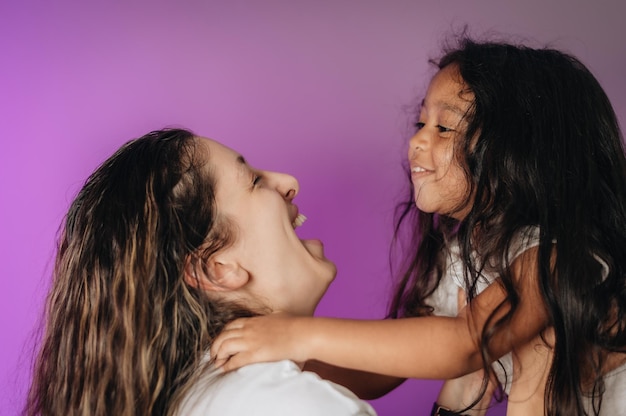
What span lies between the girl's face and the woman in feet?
1.45

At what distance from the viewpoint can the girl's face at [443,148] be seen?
6.24 ft

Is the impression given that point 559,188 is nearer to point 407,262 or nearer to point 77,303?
A: point 407,262

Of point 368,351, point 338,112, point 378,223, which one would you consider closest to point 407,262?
point 378,223

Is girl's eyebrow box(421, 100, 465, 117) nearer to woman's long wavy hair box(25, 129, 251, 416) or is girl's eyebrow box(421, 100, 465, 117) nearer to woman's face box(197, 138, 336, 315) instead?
woman's face box(197, 138, 336, 315)

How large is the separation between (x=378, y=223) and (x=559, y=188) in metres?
1.03

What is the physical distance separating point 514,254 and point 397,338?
0.34m

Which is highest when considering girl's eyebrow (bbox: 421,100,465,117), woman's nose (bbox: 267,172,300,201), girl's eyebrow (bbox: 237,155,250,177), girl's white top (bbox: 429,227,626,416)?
girl's eyebrow (bbox: 421,100,465,117)

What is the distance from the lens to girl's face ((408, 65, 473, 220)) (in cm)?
190

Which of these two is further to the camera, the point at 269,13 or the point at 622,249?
the point at 269,13

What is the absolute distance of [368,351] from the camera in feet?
5.14

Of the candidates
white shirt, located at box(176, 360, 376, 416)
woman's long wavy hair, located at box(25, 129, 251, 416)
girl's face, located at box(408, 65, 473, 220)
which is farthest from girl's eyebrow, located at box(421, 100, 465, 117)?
white shirt, located at box(176, 360, 376, 416)

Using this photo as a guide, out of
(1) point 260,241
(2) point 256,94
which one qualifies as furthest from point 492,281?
(2) point 256,94

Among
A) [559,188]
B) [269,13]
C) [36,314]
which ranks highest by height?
[269,13]

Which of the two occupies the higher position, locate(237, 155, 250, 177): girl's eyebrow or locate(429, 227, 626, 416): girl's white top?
locate(237, 155, 250, 177): girl's eyebrow
